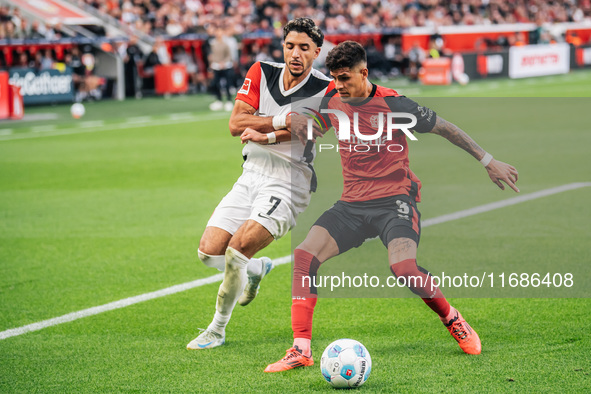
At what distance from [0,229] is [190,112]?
13.5 meters

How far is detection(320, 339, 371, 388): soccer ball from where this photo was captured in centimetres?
486

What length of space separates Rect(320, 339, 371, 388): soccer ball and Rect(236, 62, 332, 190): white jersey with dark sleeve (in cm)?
147

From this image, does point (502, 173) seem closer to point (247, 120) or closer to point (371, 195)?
point (371, 195)

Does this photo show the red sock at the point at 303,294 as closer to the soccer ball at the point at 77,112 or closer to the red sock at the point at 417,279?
the red sock at the point at 417,279

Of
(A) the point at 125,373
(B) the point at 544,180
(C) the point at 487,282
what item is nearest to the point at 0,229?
(A) the point at 125,373

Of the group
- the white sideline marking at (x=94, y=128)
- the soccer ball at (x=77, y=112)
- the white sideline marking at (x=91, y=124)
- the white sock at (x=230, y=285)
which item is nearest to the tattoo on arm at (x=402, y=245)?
the white sock at (x=230, y=285)

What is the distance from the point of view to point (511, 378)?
4.96 m

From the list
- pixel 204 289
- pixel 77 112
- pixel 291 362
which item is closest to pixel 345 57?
pixel 291 362

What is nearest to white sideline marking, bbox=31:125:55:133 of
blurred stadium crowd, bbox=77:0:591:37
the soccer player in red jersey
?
blurred stadium crowd, bbox=77:0:591:37

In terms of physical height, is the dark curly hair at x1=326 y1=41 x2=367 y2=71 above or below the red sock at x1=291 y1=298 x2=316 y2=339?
above

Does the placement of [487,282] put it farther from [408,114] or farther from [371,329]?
[408,114]

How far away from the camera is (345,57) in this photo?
525cm

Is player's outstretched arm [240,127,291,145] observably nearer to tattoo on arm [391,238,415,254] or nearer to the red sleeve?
the red sleeve

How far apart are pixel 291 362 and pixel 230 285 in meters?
0.77
